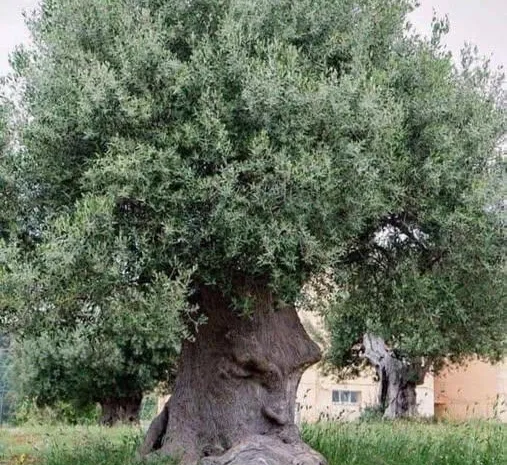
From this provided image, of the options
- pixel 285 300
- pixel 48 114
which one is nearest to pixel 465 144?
pixel 285 300

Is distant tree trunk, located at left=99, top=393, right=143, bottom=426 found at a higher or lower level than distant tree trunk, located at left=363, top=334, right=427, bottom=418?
lower

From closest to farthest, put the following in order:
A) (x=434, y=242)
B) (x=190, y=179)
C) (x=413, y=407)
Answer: (x=190, y=179) → (x=434, y=242) → (x=413, y=407)

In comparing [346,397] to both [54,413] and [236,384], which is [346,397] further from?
[236,384]

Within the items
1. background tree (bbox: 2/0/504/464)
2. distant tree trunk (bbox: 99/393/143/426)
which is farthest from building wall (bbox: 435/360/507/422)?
background tree (bbox: 2/0/504/464)

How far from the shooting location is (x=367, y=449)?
24.9 feet

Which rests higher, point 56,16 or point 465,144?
point 56,16

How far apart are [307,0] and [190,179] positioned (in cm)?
211

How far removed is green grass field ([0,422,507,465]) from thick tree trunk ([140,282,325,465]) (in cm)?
61

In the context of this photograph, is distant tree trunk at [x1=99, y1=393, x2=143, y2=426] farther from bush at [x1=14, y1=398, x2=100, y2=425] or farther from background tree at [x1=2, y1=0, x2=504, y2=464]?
background tree at [x1=2, y1=0, x2=504, y2=464]

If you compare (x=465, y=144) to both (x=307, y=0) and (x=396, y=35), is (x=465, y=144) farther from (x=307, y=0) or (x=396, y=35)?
(x=307, y=0)

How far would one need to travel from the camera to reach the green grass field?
23.4 feet

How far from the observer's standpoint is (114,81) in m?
5.71

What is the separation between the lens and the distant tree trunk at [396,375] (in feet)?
64.5

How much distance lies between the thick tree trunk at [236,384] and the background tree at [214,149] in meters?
0.06
